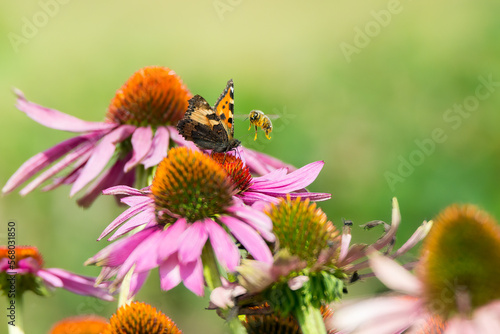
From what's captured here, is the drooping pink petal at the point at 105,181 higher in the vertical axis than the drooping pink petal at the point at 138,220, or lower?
higher

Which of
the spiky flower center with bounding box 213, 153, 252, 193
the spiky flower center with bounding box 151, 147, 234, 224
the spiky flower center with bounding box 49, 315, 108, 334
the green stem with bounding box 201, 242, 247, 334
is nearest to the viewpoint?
the green stem with bounding box 201, 242, 247, 334

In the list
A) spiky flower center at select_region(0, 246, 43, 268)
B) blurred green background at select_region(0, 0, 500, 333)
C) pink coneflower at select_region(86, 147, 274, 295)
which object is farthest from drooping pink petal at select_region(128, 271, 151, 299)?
blurred green background at select_region(0, 0, 500, 333)

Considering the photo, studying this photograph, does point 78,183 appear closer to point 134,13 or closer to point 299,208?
point 299,208

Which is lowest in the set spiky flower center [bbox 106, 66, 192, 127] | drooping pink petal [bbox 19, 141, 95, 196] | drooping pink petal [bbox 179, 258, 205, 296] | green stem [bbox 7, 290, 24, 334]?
green stem [bbox 7, 290, 24, 334]

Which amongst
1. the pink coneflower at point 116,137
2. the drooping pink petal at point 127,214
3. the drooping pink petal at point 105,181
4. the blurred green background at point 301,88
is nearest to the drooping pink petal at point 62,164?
the pink coneflower at point 116,137

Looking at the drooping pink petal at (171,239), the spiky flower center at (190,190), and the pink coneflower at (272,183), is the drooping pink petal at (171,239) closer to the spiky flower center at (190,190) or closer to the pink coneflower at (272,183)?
the spiky flower center at (190,190)

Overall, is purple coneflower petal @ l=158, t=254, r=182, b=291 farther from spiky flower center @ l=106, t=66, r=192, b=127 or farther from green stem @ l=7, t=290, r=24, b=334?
spiky flower center @ l=106, t=66, r=192, b=127

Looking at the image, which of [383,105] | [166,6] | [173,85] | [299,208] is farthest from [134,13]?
[299,208]
